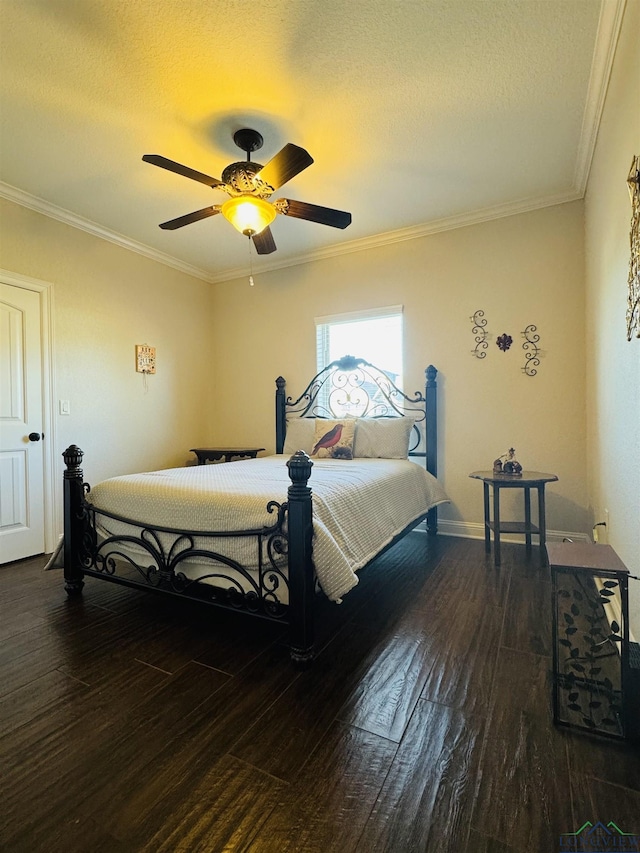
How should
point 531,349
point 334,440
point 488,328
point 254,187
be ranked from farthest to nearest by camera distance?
point 334,440 < point 488,328 < point 531,349 < point 254,187

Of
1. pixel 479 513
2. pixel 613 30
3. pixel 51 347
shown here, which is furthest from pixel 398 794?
pixel 51 347

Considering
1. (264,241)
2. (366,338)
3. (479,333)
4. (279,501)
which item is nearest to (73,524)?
(279,501)

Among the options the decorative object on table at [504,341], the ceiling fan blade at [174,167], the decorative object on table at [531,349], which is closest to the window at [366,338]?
the decorative object on table at [504,341]

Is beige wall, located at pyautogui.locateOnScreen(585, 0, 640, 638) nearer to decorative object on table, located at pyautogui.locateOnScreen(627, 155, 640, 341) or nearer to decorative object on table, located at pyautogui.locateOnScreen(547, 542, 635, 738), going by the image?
decorative object on table, located at pyautogui.locateOnScreen(627, 155, 640, 341)

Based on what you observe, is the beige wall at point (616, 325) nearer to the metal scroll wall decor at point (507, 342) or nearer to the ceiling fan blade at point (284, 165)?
the metal scroll wall decor at point (507, 342)

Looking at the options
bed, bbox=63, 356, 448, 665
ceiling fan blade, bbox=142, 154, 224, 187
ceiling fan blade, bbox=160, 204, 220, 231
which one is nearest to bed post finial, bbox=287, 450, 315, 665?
bed, bbox=63, 356, 448, 665

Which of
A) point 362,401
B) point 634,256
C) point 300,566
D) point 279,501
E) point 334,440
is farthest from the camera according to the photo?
point 362,401

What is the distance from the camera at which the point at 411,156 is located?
272 centimetres

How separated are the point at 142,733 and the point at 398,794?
0.82 m

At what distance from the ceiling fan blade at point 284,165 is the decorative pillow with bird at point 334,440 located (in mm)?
1972

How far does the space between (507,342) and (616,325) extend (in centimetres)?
140

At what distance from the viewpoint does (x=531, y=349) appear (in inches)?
131

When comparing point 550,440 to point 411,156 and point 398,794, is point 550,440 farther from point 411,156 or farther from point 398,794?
point 398,794

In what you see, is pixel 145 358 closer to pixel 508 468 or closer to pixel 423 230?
pixel 423 230
